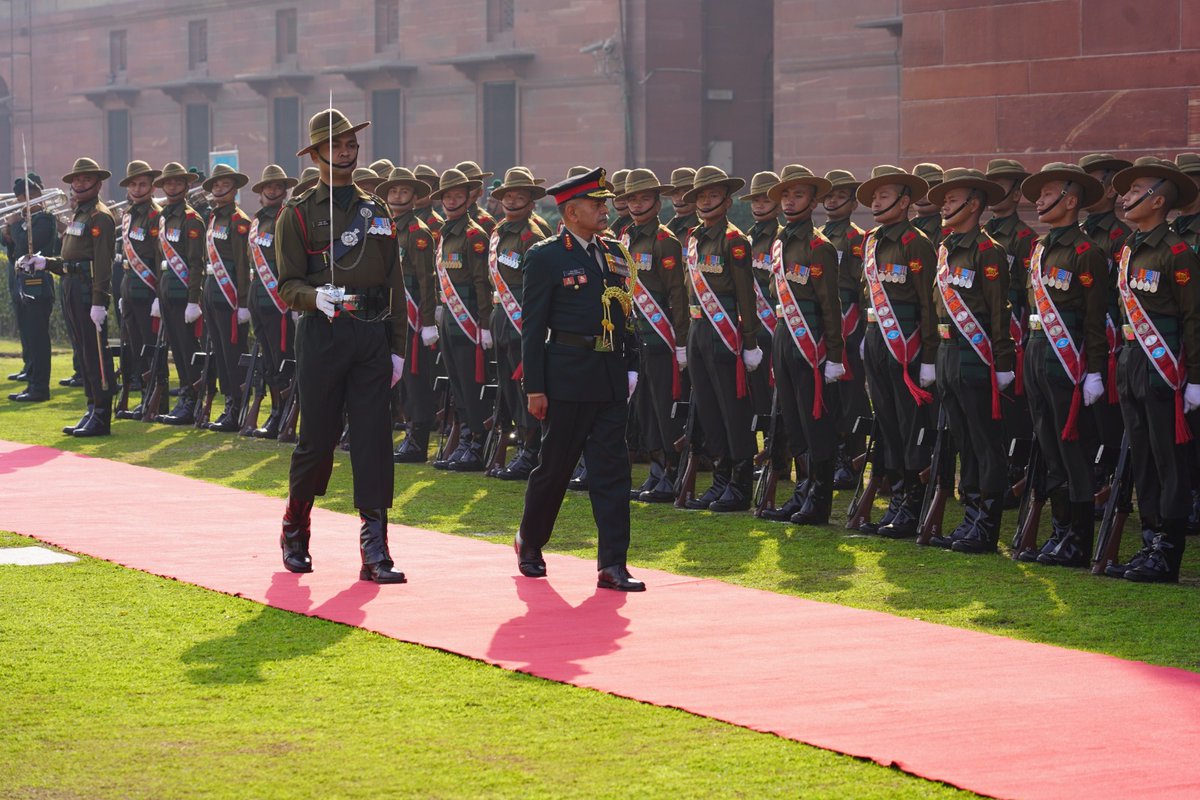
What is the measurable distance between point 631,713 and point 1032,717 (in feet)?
4.21

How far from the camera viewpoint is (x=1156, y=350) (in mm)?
9320

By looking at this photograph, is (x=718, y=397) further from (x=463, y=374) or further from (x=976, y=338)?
(x=463, y=374)

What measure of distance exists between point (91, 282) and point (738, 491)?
6.60 m

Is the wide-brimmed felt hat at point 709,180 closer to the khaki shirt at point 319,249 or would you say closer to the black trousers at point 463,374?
the black trousers at point 463,374

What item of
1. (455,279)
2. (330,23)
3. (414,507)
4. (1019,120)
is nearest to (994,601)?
(414,507)

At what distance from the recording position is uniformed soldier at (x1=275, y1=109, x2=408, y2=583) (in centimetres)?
907

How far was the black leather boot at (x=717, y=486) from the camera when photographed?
476 inches

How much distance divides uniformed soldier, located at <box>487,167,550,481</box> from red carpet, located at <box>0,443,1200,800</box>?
2.66m

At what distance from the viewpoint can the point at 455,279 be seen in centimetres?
1420

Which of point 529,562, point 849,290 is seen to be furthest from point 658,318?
point 529,562

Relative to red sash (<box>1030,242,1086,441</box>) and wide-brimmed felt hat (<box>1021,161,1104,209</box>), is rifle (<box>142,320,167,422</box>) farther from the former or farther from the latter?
red sash (<box>1030,242,1086,441</box>)

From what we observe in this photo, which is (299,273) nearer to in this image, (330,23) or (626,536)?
(626,536)

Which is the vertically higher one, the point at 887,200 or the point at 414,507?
the point at 887,200

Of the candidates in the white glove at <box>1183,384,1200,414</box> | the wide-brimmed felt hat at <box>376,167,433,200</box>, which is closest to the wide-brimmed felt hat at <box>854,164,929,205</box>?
the white glove at <box>1183,384,1200,414</box>
